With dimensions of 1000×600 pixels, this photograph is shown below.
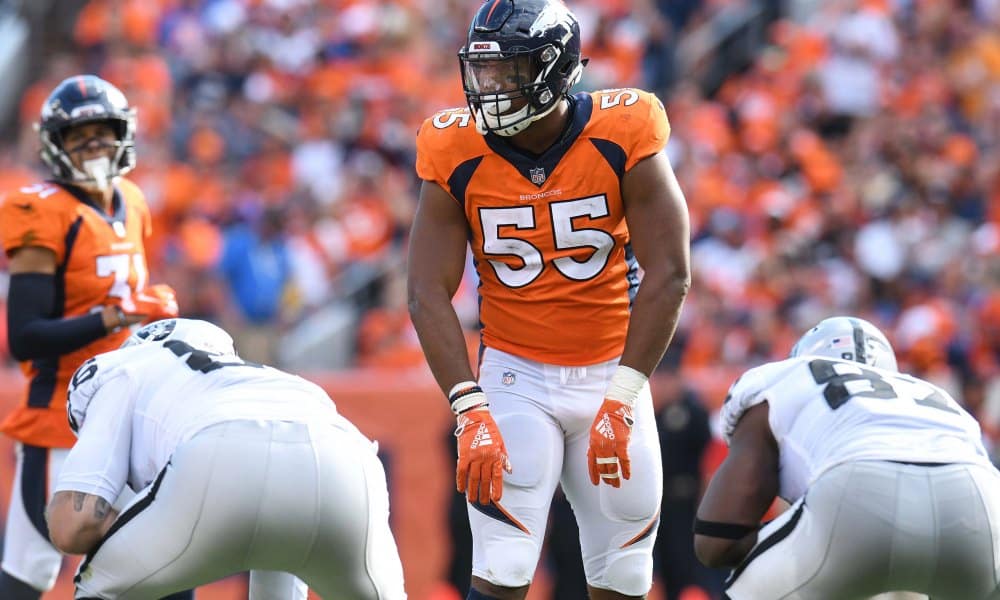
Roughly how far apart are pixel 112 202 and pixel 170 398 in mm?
1557

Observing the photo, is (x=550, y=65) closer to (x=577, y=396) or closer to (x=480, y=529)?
(x=577, y=396)

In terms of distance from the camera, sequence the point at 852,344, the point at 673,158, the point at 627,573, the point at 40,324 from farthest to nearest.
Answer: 1. the point at 673,158
2. the point at 40,324
3. the point at 852,344
4. the point at 627,573

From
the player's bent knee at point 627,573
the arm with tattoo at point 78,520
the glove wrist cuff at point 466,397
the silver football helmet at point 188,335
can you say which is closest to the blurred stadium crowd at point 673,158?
the player's bent knee at point 627,573

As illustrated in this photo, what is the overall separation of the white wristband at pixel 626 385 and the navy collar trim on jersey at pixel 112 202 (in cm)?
218

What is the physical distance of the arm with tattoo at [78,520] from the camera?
4410 millimetres

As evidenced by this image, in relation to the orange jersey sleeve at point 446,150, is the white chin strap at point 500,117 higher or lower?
higher

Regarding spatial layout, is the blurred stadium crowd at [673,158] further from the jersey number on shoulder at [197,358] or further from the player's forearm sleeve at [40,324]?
the jersey number on shoulder at [197,358]

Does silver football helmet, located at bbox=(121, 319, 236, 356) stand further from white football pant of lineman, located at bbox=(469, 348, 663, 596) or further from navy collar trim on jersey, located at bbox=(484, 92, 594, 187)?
navy collar trim on jersey, located at bbox=(484, 92, 594, 187)

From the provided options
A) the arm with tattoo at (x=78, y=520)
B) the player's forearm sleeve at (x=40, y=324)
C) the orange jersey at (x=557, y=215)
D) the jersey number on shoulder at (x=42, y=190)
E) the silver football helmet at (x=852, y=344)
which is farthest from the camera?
the jersey number on shoulder at (x=42, y=190)

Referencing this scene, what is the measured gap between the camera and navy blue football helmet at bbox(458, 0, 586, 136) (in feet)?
15.4

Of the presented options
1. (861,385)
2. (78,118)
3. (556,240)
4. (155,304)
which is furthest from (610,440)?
(78,118)

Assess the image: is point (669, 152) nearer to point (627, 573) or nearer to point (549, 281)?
point (549, 281)

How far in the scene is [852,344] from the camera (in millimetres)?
5078

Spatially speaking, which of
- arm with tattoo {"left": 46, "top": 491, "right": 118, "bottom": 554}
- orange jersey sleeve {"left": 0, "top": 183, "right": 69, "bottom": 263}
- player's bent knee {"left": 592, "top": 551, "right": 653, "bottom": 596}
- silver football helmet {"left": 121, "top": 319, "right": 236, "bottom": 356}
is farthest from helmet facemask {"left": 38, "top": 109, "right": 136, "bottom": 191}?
player's bent knee {"left": 592, "top": 551, "right": 653, "bottom": 596}
